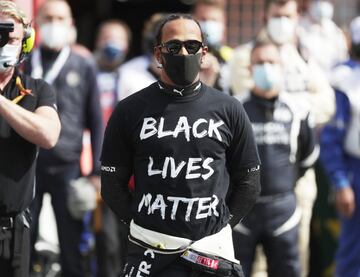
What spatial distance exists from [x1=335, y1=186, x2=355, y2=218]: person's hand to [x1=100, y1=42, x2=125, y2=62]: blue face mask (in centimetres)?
287

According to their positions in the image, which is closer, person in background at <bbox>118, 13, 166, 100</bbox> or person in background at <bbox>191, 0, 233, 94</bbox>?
person in background at <bbox>191, 0, 233, 94</bbox>

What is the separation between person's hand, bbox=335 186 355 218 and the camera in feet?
24.2

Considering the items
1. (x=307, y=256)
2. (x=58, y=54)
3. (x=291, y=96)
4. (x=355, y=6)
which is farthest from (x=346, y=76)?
(x=355, y=6)

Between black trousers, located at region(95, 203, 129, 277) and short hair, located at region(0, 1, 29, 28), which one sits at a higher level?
short hair, located at region(0, 1, 29, 28)

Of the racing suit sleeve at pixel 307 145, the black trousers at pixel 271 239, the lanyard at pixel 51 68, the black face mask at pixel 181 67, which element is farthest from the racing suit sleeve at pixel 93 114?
the black face mask at pixel 181 67

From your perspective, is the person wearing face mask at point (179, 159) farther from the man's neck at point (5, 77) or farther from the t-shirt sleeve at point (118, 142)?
the man's neck at point (5, 77)

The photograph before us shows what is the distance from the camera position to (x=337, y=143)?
755cm

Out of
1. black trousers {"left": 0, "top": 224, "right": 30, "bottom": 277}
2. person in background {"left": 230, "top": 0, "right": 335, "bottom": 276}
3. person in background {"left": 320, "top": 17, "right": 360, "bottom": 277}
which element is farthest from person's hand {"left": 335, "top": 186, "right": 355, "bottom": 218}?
black trousers {"left": 0, "top": 224, "right": 30, "bottom": 277}

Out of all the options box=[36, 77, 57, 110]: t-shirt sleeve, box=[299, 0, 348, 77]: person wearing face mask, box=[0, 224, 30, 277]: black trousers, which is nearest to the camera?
box=[0, 224, 30, 277]: black trousers

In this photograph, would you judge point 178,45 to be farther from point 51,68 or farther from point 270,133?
point 51,68

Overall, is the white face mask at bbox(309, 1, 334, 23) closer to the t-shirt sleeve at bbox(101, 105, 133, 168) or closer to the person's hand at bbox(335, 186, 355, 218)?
the person's hand at bbox(335, 186, 355, 218)

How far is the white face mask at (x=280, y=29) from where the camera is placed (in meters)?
8.42

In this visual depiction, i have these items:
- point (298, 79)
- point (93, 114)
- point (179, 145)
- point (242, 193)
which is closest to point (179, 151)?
point (179, 145)

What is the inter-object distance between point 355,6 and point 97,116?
5.59 meters
